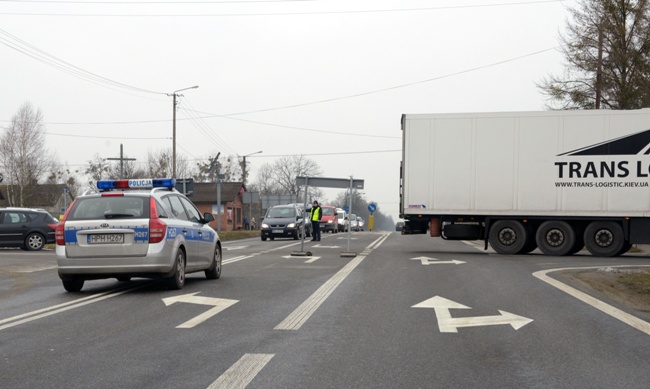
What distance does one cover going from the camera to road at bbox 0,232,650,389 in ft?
19.9

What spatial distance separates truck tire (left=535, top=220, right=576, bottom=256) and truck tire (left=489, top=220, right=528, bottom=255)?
462 mm

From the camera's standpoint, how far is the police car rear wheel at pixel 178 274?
12.1 m

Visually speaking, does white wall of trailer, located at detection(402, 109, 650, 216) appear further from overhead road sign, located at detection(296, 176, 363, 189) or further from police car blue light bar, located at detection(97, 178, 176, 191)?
police car blue light bar, located at detection(97, 178, 176, 191)

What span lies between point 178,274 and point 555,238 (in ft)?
44.6

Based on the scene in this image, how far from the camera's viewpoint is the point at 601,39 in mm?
33188

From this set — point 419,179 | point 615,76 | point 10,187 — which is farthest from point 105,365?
point 10,187

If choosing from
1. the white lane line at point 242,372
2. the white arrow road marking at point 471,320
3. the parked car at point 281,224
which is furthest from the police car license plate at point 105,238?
the parked car at point 281,224

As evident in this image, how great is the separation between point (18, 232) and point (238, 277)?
Result: 15489 mm

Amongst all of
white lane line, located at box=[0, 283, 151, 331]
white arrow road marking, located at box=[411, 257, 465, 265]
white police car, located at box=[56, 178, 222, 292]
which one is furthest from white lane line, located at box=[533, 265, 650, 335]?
white lane line, located at box=[0, 283, 151, 331]

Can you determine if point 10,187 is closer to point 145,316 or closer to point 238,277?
point 238,277

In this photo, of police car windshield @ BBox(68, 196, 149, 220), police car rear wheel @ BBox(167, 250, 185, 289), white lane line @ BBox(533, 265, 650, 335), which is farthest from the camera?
police car rear wheel @ BBox(167, 250, 185, 289)

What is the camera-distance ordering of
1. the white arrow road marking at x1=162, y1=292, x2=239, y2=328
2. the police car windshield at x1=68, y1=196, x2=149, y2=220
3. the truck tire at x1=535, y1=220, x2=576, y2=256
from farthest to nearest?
the truck tire at x1=535, y1=220, x2=576, y2=256 → the police car windshield at x1=68, y1=196, x2=149, y2=220 → the white arrow road marking at x1=162, y1=292, x2=239, y2=328

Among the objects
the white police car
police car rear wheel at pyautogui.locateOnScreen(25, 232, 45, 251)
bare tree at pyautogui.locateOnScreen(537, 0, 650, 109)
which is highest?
bare tree at pyautogui.locateOnScreen(537, 0, 650, 109)

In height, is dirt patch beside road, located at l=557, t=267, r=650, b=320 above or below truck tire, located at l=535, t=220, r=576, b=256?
below
